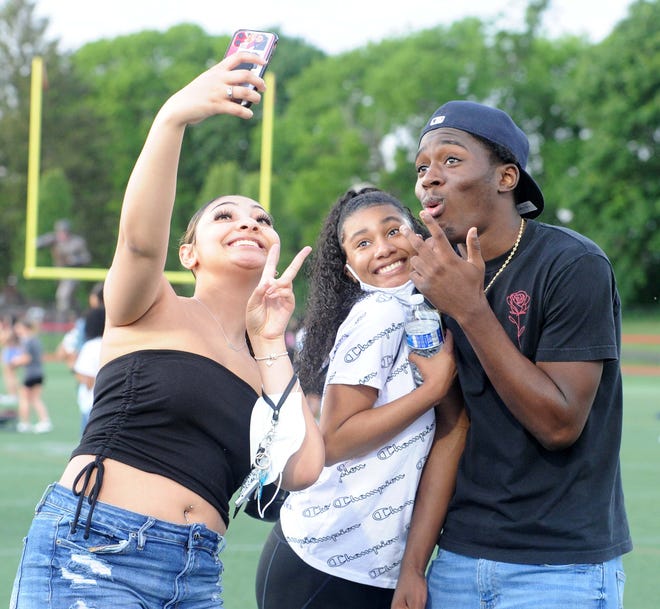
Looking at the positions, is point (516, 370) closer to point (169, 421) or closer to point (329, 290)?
point (169, 421)

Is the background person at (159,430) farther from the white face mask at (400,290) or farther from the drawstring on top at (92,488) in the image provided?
the white face mask at (400,290)

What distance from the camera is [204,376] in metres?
3.15

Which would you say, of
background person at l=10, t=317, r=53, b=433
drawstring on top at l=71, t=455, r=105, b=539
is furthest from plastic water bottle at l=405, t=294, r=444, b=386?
background person at l=10, t=317, r=53, b=433

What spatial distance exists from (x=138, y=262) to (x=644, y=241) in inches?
1714

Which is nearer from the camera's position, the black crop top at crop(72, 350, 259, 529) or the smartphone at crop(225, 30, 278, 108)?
the smartphone at crop(225, 30, 278, 108)

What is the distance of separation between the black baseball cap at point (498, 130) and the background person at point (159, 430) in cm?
64

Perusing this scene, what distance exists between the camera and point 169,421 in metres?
3.07

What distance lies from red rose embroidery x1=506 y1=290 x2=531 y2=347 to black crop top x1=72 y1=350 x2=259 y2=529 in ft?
2.73

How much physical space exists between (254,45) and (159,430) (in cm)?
109

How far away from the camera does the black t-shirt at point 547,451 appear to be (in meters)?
2.95

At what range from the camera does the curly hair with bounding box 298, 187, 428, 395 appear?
379 centimetres

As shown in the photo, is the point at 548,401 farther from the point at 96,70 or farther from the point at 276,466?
the point at 96,70

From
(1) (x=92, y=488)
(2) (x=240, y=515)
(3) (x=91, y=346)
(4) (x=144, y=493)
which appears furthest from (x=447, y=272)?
(3) (x=91, y=346)

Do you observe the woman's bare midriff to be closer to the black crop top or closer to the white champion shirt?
the black crop top
